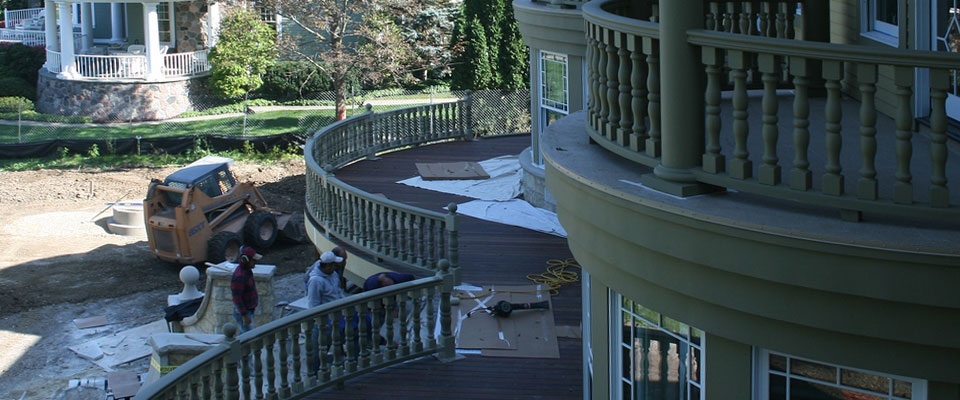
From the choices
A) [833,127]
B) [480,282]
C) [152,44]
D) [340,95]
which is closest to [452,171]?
[480,282]

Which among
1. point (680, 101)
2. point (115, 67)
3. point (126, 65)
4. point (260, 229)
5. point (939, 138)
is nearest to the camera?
point (939, 138)

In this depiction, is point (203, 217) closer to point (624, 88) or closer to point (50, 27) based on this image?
point (624, 88)

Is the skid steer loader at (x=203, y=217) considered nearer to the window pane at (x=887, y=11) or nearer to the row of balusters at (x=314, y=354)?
the row of balusters at (x=314, y=354)

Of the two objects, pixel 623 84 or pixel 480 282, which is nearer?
pixel 623 84

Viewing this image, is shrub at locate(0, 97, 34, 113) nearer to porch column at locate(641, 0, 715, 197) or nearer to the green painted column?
porch column at locate(641, 0, 715, 197)

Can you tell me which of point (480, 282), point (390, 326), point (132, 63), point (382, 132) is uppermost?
point (132, 63)

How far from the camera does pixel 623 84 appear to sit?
Answer: 606cm

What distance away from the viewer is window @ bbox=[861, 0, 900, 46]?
814cm

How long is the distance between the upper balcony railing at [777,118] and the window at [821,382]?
85 centimetres

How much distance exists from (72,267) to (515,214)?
1209 cm

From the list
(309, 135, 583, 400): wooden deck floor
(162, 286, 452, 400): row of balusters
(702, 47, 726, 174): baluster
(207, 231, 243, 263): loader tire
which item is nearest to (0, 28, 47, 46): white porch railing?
(207, 231, 243, 263): loader tire

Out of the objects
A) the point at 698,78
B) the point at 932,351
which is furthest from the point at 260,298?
the point at 932,351

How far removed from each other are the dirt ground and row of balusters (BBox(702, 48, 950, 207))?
40.7 ft

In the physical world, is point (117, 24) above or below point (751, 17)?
above
